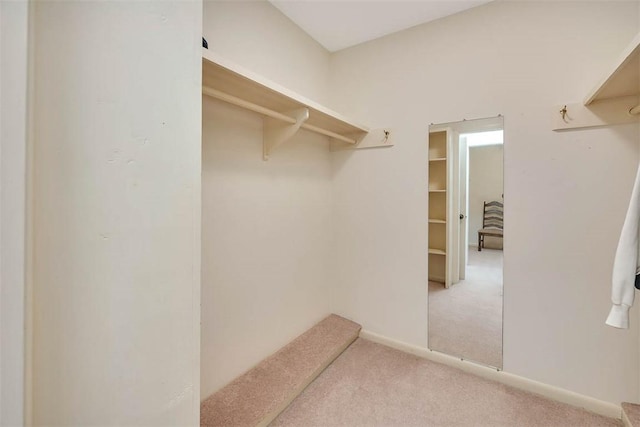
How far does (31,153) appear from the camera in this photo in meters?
0.48

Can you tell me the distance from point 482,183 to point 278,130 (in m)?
1.38

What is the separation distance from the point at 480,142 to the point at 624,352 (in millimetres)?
1364

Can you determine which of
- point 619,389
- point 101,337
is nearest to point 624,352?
point 619,389

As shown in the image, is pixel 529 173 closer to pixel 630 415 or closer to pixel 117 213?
pixel 630 415

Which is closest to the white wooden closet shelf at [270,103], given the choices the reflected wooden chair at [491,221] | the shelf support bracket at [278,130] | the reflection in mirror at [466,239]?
the shelf support bracket at [278,130]

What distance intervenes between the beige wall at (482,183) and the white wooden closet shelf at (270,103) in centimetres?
62

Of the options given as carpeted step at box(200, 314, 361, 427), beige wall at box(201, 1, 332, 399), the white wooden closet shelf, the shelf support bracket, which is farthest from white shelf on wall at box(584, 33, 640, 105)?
carpeted step at box(200, 314, 361, 427)

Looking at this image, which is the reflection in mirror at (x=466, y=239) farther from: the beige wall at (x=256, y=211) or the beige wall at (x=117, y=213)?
the beige wall at (x=117, y=213)

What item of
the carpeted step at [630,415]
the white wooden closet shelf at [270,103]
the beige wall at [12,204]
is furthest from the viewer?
the carpeted step at [630,415]

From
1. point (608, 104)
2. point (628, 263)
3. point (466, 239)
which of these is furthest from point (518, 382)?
point (608, 104)

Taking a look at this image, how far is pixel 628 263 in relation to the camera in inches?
36.0

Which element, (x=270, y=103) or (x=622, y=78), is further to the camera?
(x=270, y=103)

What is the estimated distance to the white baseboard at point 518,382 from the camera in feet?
4.67

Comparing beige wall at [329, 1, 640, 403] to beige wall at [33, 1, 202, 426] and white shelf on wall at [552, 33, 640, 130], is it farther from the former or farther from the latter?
beige wall at [33, 1, 202, 426]
